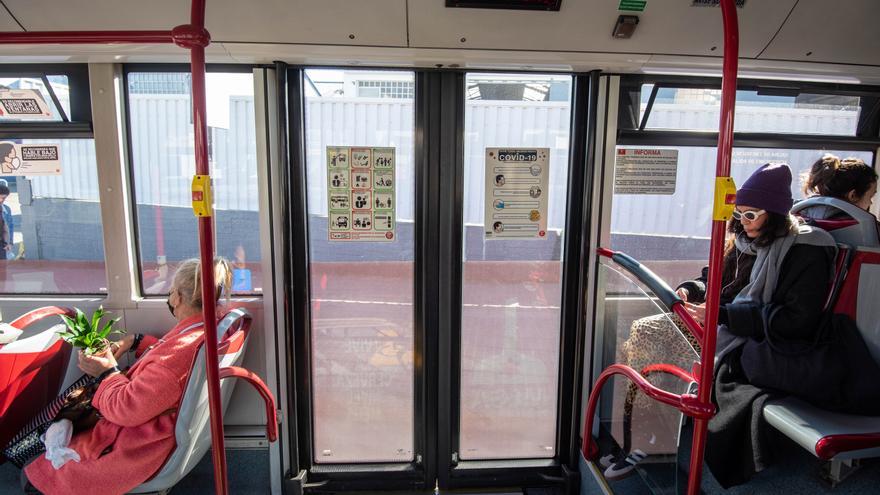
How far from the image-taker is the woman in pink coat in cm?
198

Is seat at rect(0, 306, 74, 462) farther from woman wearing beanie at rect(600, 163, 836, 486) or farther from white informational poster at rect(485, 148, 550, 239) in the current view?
woman wearing beanie at rect(600, 163, 836, 486)

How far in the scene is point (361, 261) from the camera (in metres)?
→ 2.54

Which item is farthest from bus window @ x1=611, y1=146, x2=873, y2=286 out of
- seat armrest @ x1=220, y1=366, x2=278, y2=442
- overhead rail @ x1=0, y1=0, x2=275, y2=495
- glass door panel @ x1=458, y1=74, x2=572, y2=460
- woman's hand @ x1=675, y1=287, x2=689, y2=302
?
overhead rail @ x1=0, y1=0, x2=275, y2=495

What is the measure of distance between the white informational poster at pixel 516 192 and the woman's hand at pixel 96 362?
1881mm

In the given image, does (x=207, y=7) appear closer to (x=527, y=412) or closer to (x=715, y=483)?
(x=527, y=412)

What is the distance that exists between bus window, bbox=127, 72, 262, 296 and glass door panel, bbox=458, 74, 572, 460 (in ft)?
3.77

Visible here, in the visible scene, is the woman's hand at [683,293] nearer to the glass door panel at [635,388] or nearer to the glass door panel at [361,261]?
the glass door panel at [635,388]

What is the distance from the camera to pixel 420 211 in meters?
2.49

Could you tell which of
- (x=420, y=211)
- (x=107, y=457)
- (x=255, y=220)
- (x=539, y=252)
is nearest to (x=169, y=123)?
(x=255, y=220)

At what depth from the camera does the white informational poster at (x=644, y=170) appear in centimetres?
248

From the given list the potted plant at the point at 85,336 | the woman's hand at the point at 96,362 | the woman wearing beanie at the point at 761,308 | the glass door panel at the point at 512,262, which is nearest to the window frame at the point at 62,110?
the potted plant at the point at 85,336

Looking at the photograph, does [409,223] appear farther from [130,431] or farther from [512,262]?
[130,431]

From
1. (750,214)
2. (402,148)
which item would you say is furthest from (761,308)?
(402,148)

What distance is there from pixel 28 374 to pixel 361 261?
168 cm
